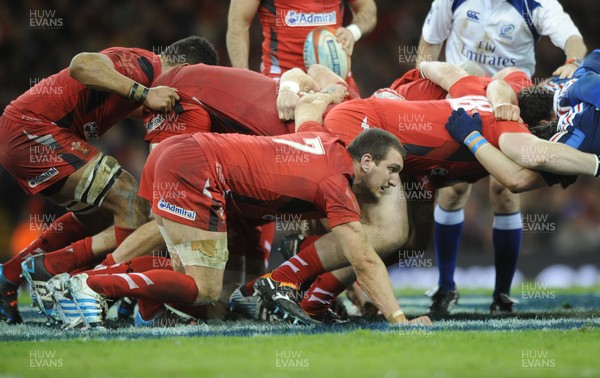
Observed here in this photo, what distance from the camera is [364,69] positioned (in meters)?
13.3

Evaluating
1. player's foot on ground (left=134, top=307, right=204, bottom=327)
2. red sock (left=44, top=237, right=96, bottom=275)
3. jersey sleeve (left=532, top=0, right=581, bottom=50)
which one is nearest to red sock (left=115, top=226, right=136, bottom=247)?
red sock (left=44, top=237, right=96, bottom=275)

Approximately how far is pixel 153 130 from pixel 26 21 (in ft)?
22.9

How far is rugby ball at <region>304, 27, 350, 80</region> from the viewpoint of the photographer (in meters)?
7.25

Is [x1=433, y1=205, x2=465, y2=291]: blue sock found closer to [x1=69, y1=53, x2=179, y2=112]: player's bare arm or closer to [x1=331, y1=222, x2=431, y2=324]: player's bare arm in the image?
[x1=331, y1=222, x2=431, y2=324]: player's bare arm

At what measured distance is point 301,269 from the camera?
221 inches

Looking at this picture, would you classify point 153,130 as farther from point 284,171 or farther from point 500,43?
point 500,43

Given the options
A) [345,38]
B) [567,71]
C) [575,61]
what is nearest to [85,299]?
[345,38]

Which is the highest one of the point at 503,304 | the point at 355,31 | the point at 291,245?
the point at 355,31

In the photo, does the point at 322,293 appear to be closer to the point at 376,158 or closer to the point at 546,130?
the point at 376,158

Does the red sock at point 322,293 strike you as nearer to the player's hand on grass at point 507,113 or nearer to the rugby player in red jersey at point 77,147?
the rugby player in red jersey at point 77,147

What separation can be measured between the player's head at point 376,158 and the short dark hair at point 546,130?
1.30m

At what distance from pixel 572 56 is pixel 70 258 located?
4096 millimetres

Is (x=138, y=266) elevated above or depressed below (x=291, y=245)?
above

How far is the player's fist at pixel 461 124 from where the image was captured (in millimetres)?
5910
